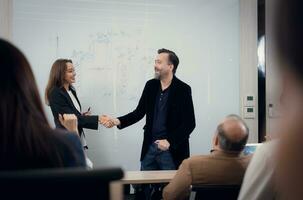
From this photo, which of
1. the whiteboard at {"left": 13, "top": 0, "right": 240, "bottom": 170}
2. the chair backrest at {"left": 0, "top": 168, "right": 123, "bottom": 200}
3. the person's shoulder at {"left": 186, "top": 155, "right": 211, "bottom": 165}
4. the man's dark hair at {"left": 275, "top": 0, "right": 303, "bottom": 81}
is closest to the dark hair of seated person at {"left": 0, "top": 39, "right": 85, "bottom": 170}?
the chair backrest at {"left": 0, "top": 168, "right": 123, "bottom": 200}

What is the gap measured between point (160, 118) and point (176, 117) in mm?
161

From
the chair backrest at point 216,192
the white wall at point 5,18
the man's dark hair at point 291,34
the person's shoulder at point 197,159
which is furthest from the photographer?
the white wall at point 5,18

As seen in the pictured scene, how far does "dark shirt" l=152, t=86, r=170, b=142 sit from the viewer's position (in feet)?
14.1

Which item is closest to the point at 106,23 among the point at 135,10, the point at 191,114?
the point at 135,10

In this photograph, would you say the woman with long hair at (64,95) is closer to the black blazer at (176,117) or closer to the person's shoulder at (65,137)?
the black blazer at (176,117)

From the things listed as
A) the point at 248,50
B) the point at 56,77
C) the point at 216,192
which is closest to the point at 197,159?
the point at 216,192

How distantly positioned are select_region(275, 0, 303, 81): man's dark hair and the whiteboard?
4406mm

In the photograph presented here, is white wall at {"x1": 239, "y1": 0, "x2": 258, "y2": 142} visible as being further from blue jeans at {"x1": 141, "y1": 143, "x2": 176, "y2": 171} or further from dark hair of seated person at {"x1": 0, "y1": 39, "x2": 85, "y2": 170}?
dark hair of seated person at {"x1": 0, "y1": 39, "x2": 85, "y2": 170}

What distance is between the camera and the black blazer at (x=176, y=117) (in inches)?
170

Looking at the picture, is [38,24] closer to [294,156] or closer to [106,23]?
[106,23]

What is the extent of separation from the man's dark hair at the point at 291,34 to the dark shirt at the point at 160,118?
151 inches

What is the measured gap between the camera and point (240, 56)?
542 centimetres

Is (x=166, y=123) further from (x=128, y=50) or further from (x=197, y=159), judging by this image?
(x=197, y=159)

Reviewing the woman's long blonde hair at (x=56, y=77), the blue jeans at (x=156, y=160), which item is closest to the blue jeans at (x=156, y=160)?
the blue jeans at (x=156, y=160)
